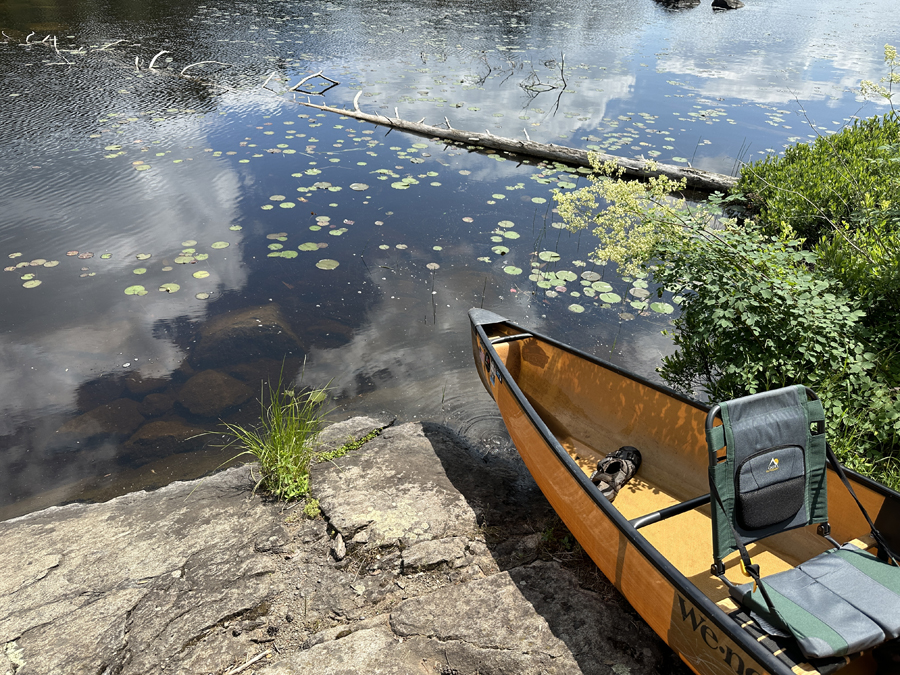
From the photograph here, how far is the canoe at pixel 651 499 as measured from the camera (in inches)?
81.2

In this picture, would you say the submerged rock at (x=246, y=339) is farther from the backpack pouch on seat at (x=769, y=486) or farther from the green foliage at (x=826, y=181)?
the green foliage at (x=826, y=181)

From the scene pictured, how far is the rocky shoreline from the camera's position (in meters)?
2.39

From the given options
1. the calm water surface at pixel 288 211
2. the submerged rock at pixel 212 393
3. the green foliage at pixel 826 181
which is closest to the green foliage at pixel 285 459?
the calm water surface at pixel 288 211

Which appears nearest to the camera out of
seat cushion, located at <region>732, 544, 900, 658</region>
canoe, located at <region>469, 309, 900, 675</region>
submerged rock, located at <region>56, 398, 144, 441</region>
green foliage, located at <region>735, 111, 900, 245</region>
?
A: seat cushion, located at <region>732, 544, 900, 658</region>

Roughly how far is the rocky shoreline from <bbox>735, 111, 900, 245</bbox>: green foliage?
3630 mm

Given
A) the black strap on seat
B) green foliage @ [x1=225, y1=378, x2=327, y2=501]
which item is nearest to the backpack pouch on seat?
the black strap on seat

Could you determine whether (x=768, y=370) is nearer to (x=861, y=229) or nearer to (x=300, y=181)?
(x=861, y=229)

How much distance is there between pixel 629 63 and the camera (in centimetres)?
1551

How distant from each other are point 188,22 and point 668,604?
62.5 ft

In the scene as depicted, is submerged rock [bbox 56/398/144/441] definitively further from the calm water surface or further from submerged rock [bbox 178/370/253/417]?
submerged rock [bbox 178/370/253/417]

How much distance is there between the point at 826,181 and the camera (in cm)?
573

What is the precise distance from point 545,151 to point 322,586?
→ 7772 mm

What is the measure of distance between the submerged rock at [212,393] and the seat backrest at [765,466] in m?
3.57

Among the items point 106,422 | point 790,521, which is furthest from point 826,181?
point 106,422
